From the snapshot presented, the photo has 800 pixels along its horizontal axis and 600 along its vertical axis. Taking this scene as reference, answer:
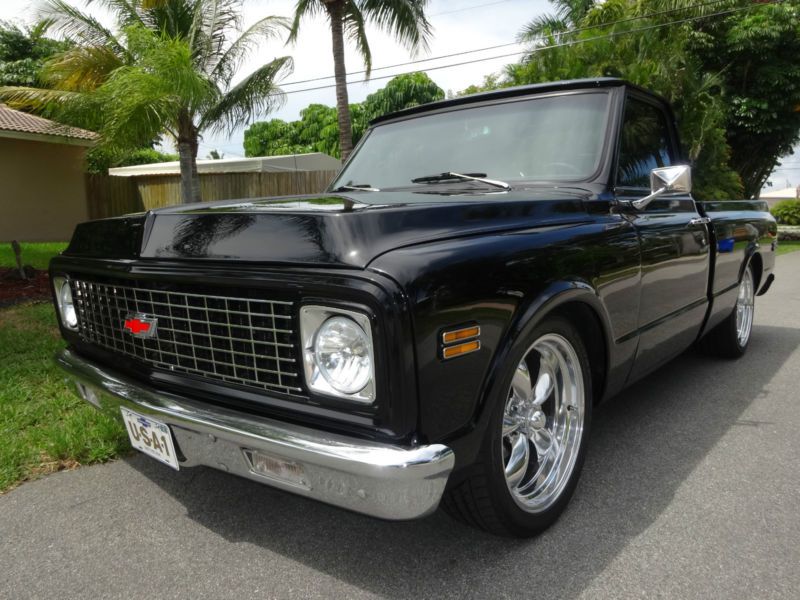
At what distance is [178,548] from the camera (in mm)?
2205

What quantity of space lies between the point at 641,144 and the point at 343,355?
2.23 meters

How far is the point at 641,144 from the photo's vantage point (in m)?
3.16

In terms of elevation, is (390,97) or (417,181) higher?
(390,97)

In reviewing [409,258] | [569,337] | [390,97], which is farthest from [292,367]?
[390,97]

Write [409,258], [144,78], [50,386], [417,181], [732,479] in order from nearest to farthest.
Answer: [409,258] < [732,479] < [417,181] < [50,386] < [144,78]

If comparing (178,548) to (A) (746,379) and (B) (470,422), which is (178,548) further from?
(A) (746,379)

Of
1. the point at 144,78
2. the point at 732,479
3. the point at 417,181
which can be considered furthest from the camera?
the point at 144,78

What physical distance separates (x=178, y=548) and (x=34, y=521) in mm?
692

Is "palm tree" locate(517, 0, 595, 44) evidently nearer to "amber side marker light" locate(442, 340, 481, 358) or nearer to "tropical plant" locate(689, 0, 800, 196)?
"tropical plant" locate(689, 0, 800, 196)

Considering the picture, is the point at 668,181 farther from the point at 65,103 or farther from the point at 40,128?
the point at 40,128

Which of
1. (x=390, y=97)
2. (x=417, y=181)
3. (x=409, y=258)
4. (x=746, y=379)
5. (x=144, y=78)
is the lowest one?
(x=746, y=379)

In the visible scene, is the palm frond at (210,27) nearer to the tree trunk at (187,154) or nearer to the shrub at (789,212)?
the tree trunk at (187,154)

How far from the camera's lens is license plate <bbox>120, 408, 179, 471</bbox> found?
2010 millimetres

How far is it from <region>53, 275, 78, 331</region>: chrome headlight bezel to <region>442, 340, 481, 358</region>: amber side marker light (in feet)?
5.73
